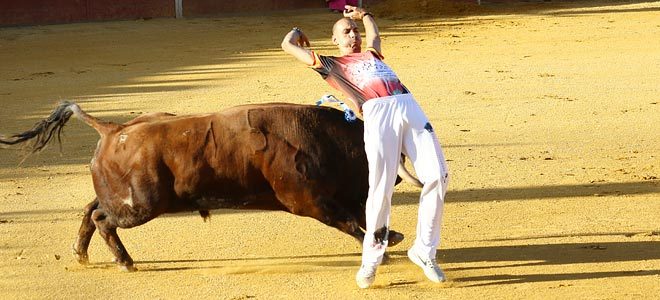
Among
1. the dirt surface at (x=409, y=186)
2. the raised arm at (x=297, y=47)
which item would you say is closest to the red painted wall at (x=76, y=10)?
the dirt surface at (x=409, y=186)

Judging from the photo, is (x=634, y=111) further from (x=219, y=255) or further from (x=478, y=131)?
(x=219, y=255)

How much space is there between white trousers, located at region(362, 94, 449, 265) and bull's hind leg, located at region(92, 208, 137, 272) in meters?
1.44

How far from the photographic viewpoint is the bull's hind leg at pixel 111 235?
21.7 feet

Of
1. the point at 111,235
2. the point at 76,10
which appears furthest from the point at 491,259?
the point at 76,10

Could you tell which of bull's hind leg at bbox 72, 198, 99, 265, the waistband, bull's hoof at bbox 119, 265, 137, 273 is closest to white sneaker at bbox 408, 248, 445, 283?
the waistband

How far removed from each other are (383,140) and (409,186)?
2.84 m

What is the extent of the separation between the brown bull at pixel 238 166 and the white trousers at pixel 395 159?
410mm

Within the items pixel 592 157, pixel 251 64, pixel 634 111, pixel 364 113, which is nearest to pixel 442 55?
pixel 251 64

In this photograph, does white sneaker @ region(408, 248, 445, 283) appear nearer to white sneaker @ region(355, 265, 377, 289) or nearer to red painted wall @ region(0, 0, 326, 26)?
white sneaker @ region(355, 265, 377, 289)

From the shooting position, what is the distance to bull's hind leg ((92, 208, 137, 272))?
660cm

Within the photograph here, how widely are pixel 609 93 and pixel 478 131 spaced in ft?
8.56

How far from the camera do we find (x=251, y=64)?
15.4 meters

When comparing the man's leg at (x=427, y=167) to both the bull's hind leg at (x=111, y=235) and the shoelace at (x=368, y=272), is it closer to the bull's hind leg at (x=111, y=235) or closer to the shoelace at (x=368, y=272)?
the shoelace at (x=368, y=272)

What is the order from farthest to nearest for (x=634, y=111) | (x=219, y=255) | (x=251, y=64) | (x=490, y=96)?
(x=251, y=64) < (x=490, y=96) < (x=634, y=111) < (x=219, y=255)
